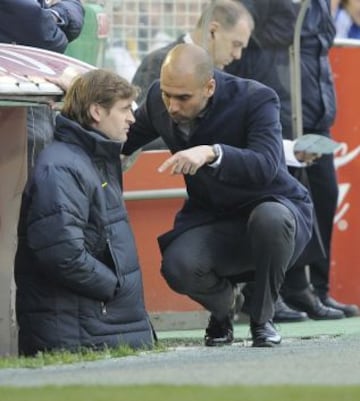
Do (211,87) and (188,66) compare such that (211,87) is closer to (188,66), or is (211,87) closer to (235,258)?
(188,66)

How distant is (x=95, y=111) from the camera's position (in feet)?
29.1

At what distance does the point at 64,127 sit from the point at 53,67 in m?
0.32

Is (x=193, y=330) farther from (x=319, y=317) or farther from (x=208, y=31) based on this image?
(x=208, y=31)

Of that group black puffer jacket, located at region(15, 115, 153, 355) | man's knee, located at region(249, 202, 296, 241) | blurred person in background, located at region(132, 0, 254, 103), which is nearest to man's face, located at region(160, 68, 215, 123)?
black puffer jacket, located at region(15, 115, 153, 355)

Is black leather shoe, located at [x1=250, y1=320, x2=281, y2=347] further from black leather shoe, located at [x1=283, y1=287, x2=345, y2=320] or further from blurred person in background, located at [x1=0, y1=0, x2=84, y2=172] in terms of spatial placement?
black leather shoe, located at [x1=283, y1=287, x2=345, y2=320]

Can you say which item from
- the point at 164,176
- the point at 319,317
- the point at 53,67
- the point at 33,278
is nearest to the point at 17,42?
the point at 53,67

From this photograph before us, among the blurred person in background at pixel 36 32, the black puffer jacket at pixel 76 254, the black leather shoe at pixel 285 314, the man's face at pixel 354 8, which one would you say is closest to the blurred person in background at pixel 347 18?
the man's face at pixel 354 8

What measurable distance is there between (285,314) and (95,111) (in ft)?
9.49

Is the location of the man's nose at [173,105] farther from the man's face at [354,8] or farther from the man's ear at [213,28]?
the man's face at [354,8]

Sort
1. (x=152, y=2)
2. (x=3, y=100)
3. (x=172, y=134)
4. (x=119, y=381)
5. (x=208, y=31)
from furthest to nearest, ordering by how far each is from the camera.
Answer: (x=152, y=2) < (x=208, y=31) < (x=172, y=134) < (x=3, y=100) < (x=119, y=381)

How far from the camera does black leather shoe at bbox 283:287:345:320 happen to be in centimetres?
1150

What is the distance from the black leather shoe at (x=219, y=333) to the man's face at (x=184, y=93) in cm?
115

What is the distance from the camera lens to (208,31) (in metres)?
10.8

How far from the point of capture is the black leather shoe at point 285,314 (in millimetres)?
11328
